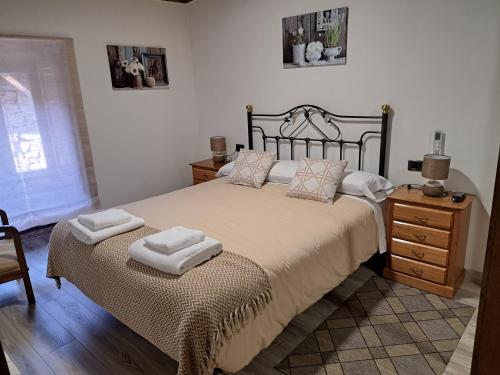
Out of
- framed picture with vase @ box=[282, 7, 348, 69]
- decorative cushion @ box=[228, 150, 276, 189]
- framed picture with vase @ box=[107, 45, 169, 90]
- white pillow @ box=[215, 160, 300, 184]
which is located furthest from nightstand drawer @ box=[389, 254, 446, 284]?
framed picture with vase @ box=[107, 45, 169, 90]

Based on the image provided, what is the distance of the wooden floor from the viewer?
193cm

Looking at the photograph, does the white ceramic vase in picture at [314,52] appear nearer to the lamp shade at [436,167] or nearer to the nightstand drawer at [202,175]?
the lamp shade at [436,167]

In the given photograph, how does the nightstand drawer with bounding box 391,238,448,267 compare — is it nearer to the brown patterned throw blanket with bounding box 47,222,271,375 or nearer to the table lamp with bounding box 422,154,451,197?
the table lamp with bounding box 422,154,451,197

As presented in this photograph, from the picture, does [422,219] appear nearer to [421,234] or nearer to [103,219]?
[421,234]

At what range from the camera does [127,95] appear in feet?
12.8

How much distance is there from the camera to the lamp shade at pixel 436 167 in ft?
7.82

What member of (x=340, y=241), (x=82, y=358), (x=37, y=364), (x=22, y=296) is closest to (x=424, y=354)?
(x=340, y=241)

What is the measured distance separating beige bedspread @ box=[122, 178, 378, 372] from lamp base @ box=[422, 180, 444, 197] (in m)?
0.43

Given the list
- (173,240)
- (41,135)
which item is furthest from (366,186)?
(41,135)

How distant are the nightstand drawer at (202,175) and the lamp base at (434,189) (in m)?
2.20

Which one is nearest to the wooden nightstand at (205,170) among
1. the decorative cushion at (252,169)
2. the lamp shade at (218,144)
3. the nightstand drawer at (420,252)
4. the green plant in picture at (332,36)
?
the lamp shade at (218,144)

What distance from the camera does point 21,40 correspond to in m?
3.11

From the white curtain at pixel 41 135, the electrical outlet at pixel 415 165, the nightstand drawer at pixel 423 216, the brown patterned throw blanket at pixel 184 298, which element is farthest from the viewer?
the white curtain at pixel 41 135

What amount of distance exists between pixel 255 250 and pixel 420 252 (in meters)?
1.33
